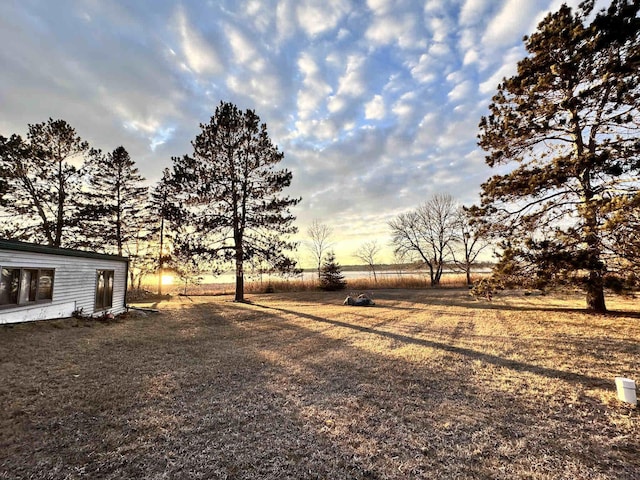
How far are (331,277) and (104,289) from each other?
57.8 ft

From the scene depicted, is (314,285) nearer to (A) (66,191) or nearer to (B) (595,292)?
(A) (66,191)

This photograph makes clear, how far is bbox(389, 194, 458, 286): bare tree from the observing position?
97.3 ft

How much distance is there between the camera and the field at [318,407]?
2.52 metres

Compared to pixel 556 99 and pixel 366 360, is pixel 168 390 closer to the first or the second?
pixel 366 360

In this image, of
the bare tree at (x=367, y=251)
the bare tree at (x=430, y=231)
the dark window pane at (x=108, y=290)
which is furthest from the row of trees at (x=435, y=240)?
the dark window pane at (x=108, y=290)

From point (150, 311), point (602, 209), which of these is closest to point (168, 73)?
point (150, 311)

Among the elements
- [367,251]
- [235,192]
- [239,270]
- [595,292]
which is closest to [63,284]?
[239,270]

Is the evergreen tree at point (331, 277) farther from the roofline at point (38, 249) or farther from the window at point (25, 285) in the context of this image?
the window at point (25, 285)

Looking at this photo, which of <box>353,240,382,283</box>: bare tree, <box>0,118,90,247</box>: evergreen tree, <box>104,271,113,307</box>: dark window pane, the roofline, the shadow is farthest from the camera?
<box>353,240,382,283</box>: bare tree

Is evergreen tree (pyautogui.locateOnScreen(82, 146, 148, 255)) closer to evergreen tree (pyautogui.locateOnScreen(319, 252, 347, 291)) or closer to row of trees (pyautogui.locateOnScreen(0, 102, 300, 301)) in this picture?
row of trees (pyautogui.locateOnScreen(0, 102, 300, 301))

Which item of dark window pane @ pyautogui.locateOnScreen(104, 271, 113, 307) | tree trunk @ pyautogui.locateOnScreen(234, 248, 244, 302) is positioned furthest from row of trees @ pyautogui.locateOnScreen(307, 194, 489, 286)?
dark window pane @ pyautogui.locateOnScreen(104, 271, 113, 307)

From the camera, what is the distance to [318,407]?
3.65 meters

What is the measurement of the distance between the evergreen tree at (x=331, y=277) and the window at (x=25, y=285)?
63.9 ft

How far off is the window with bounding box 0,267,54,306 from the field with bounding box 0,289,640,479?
875mm
